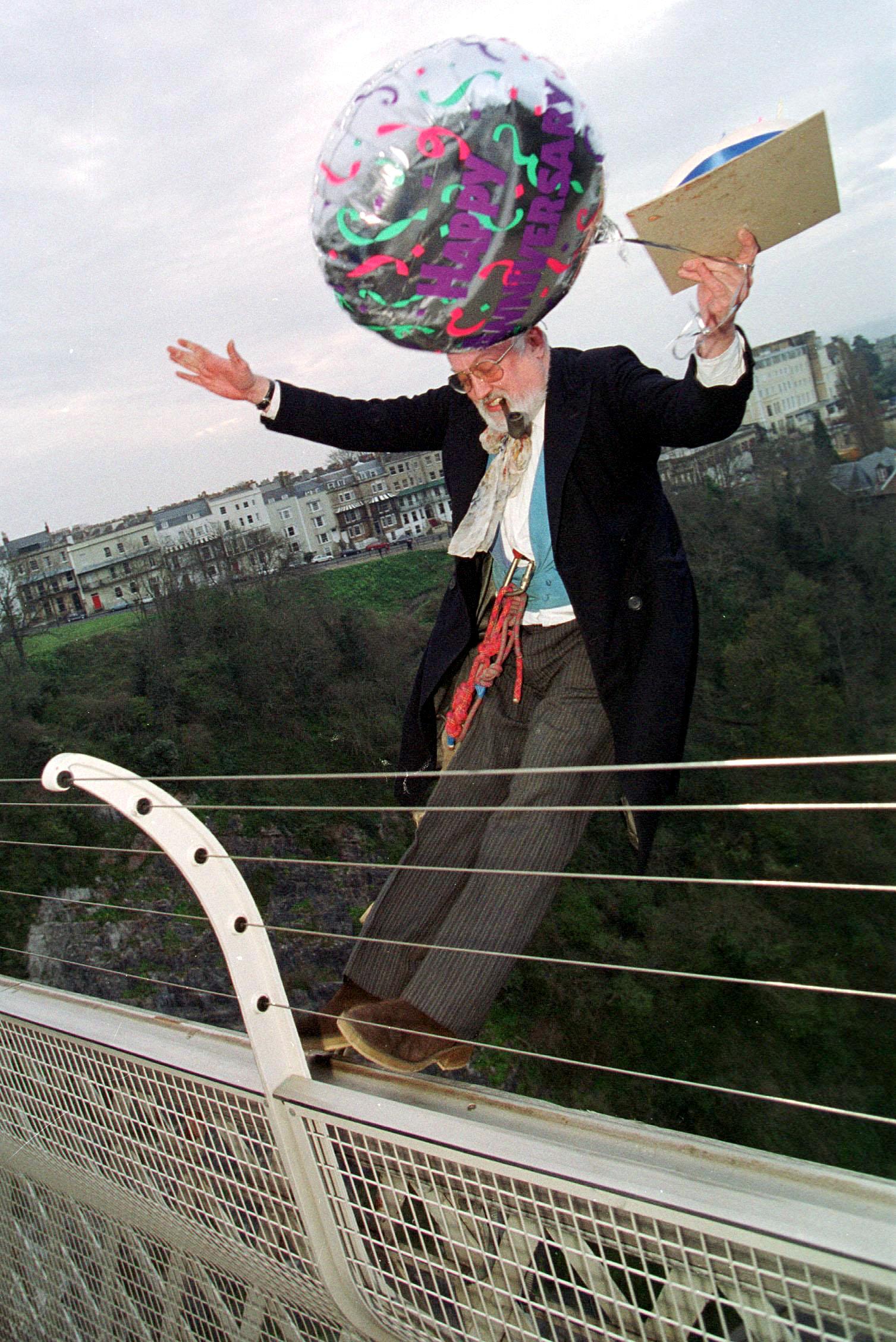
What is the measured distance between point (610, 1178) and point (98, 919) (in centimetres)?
1828

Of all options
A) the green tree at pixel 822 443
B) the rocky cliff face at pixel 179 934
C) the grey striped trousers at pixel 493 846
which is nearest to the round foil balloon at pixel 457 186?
the grey striped trousers at pixel 493 846

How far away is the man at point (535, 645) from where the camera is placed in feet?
5.15

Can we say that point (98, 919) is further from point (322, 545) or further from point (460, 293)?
point (460, 293)

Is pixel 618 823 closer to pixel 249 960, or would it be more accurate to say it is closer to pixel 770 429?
pixel 249 960

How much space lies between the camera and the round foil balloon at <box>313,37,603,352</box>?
144 cm

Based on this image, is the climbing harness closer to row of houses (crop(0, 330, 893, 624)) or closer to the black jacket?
the black jacket

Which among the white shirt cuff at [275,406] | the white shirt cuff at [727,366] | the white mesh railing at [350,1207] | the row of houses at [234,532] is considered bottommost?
the white mesh railing at [350,1207]

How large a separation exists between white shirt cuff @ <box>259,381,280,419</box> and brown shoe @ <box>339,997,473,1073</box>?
109cm

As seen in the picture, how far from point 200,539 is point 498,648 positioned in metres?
25.7

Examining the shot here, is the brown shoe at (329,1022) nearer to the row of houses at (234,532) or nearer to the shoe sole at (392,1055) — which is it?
the shoe sole at (392,1055)

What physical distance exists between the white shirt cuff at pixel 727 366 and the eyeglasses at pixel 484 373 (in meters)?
0.45

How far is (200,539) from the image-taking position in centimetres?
2650

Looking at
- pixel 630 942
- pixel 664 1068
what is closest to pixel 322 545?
pixel 630 942

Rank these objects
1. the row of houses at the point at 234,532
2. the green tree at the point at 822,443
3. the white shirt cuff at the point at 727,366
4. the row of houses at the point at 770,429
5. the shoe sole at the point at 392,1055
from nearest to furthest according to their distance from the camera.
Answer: the white shirt cuff at the point at 727,366 → the shoe sole at the point at 392,1055 → the row of houses at the point at 234,532 → the row of houses at the point at 770,429 → the green tree at the point at 822,443
